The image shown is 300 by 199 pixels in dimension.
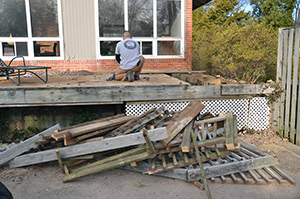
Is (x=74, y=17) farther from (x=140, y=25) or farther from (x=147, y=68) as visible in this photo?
(x=147, y=68)

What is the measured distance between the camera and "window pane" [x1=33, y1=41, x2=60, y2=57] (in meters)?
9.71

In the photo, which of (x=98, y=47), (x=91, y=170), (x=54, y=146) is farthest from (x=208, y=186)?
(x=98, y=47)

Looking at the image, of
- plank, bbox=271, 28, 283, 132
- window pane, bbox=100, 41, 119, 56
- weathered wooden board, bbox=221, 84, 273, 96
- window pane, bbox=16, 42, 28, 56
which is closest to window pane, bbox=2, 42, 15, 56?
window pane, bbox=16, 42, 28, 56

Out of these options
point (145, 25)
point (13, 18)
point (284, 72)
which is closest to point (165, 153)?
point (284, 72)

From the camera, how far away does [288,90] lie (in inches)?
264

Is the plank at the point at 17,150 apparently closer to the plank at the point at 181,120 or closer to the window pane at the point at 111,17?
the plank at the point at 181,120

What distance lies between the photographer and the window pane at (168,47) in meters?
10.4

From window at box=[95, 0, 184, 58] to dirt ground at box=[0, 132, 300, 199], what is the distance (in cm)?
602

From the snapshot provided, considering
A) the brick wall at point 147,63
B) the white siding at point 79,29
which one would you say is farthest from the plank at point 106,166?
the white siding at point 79,29

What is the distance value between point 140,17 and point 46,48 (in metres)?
3.69

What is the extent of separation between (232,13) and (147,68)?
15.0 meters

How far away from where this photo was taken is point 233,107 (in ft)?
23.8

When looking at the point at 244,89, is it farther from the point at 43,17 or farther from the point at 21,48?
the point at 21,48

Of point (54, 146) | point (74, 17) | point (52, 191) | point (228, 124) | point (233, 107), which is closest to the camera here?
point (52, 191)
